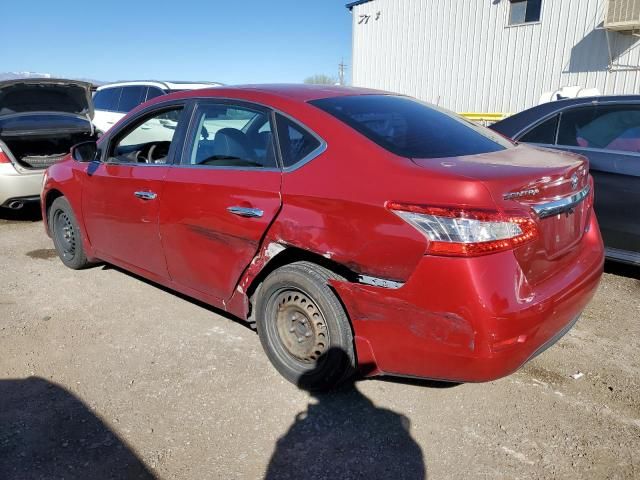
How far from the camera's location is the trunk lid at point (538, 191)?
7.25 ft

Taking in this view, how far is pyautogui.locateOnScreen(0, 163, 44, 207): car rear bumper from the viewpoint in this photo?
6066mm

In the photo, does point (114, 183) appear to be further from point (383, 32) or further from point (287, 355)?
point (383, 32)

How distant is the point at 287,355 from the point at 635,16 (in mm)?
13127

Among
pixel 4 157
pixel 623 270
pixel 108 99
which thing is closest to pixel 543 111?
pixel 623 270

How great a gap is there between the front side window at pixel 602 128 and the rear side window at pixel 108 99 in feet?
25.3

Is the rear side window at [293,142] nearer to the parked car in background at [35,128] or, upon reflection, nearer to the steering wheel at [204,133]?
the steering wheel at [204,133]

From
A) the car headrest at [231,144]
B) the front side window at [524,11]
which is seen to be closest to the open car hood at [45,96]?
the car headrest at [231,144]

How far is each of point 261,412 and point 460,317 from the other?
3.88 feet

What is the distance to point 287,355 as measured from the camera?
2932 millimetres

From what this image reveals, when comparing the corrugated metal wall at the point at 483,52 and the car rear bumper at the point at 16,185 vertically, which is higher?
the corrugated metal wall at the point at 483,52

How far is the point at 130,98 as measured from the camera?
29.4 feet

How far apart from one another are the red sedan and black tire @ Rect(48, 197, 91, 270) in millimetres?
1059

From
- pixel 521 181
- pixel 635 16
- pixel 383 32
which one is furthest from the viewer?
pixel 383 32

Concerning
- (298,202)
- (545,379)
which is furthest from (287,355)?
(545,379)
